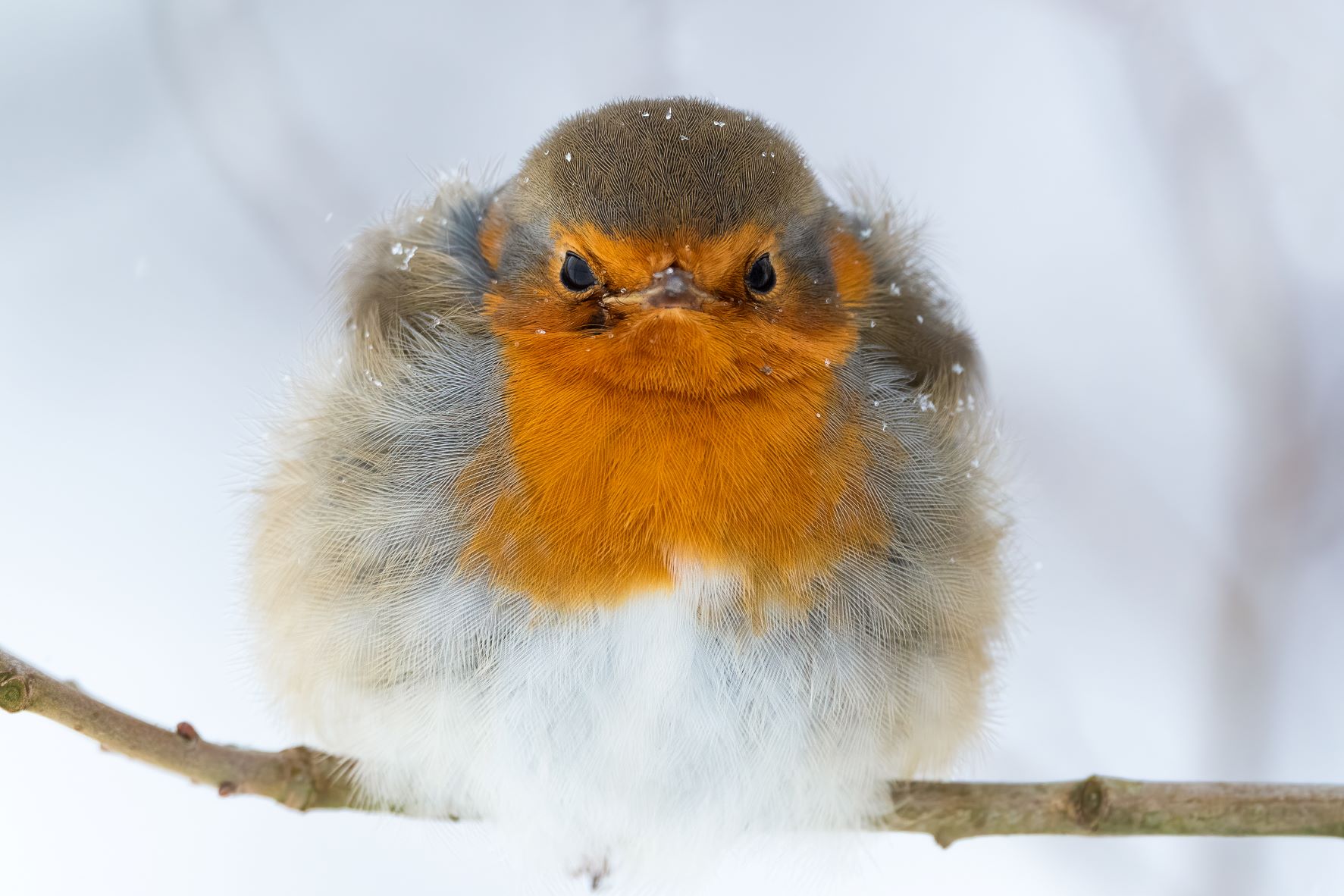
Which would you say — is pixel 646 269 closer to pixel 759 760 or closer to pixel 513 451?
pixel 513 451

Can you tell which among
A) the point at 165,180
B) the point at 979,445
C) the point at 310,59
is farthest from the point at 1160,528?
the point at 165,180

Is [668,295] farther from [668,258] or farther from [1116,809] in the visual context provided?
[1116,809]

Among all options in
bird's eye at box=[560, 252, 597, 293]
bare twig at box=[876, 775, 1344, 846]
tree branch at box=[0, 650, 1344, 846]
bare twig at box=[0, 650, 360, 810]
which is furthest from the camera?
bird's eye at box=[560, 252, 597, 293]

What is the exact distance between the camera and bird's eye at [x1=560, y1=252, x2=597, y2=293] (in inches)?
98.0

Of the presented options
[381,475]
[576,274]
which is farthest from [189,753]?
[576,274]

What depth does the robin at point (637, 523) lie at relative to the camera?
8.07 ft

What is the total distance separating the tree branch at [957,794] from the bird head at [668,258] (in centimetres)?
111

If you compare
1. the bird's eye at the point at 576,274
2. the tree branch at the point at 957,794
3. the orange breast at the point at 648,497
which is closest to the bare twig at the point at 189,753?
the tree branch at the point at 957,794

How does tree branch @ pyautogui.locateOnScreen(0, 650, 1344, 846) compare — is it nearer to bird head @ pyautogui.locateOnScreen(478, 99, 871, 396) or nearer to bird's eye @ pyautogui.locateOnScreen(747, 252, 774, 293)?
bird head @ pyautogui.locateOnScreen(478, 99, 871, 396)

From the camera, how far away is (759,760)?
262 cm

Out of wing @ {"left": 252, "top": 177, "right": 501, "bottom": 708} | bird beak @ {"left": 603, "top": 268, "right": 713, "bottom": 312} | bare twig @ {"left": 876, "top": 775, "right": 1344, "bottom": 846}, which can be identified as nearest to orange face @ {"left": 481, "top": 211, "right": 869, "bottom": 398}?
bird beak @ {"left": 603, "top": 268, "right": 713, "bottom": 312}

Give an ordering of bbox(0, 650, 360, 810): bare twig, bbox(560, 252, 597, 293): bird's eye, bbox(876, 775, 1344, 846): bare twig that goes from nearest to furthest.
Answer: bbox(0, 650, 360, 810): bare twig → bbox(876, 775, 1344, 846): bare twig → bbox(560, 252, 597, 293): bird's eye

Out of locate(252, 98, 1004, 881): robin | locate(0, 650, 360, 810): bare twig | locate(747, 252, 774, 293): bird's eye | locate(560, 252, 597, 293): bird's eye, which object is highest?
locate(747, 252, 774, 293): bird's eye

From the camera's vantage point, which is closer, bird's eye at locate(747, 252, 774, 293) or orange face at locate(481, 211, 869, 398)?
orange face at locate(481, 211, 869, 398)
